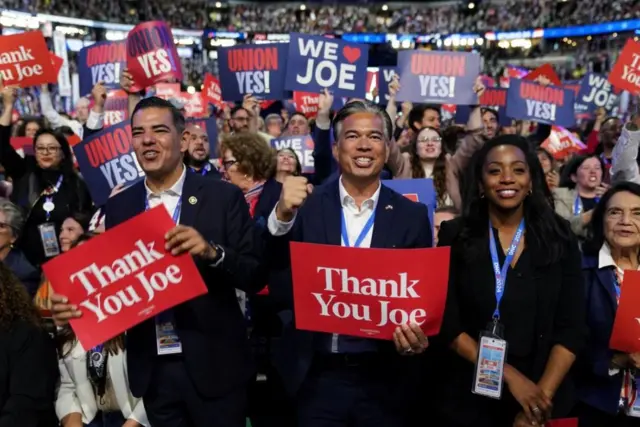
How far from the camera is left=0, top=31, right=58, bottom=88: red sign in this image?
259 inches

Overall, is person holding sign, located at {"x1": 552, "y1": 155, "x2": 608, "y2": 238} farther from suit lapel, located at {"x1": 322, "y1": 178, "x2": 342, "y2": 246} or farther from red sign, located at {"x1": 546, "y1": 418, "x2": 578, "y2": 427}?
suit lapel, located at {"x1": 322, "y1": 178, "x2": 342, "y2": 246}

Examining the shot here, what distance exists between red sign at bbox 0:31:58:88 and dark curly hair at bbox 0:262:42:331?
3849 millimetres

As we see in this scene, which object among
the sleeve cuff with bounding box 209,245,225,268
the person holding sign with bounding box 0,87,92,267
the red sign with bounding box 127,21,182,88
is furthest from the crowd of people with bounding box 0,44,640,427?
the red sign with bounding box 127,21,182,88

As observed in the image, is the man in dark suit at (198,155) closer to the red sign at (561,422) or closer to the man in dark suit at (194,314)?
the man in dark suit at (194,314)

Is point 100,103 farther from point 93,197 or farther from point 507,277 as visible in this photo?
point 507,277

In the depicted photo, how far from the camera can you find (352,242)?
2799mm

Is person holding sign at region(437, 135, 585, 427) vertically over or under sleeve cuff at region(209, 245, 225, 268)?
under

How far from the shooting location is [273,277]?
288cm

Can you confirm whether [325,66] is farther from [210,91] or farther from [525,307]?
[210,91]

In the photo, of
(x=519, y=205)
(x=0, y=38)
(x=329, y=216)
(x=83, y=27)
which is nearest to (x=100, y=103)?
(x=0, y=38)

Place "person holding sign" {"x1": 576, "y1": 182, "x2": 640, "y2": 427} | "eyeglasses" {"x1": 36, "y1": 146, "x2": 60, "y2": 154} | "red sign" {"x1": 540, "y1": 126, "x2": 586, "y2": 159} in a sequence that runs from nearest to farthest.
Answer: "person holding sign" {"x1": 576, "y1": 182, "x2": 640, "y2": 427}
"eyeglasses" {"x1": 36, "y1": 146, "x2": 60, "y2": 154}
"red sign" {"x1": 540, "y1": 126, "x2": 586, "y2": 159}

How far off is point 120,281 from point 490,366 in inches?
57.1

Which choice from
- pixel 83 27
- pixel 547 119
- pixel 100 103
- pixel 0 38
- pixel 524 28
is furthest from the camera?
pixel 524 28

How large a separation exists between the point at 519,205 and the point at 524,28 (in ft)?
→ 148
